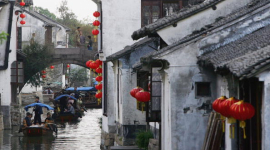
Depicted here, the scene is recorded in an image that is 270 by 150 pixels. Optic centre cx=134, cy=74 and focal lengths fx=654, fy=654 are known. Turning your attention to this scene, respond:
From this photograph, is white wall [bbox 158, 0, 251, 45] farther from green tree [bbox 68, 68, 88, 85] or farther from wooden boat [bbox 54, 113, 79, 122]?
green tree [bbox 68, 68, 88, 85]

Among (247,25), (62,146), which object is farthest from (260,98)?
(62,146)

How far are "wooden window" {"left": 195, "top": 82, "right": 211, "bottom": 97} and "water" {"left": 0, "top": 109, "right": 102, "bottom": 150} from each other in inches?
510

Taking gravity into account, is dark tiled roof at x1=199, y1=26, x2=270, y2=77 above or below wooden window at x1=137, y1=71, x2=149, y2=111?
above

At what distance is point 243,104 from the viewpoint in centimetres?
1076

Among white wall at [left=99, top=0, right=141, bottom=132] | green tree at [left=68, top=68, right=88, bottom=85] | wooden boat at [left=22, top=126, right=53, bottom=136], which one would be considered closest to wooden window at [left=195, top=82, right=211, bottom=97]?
white wall at [left=99, top=0, right=141, bottom=132]

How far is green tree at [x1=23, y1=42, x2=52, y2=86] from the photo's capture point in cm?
4216

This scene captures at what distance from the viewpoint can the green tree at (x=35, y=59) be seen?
42.2 m

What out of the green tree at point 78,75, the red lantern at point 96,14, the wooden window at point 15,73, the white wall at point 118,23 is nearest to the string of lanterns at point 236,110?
the white wall at point 118,23

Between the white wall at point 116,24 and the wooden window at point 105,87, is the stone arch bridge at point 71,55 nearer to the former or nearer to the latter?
the wooden window at point 105,87

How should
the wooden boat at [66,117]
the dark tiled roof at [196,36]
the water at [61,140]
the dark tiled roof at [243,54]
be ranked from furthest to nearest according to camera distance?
1. the wooden boat at [66,117]
2. the water at [61,140]
3. the dark tiled roof at [196,36]
4. the dark tiled roof at [243,54]

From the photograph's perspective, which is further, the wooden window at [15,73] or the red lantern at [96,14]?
the wooden window at [15,73]

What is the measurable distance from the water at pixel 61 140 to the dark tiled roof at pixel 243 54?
1420 cm

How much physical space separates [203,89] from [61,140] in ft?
53.1

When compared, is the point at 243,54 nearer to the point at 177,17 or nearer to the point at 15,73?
the point at 177,17
